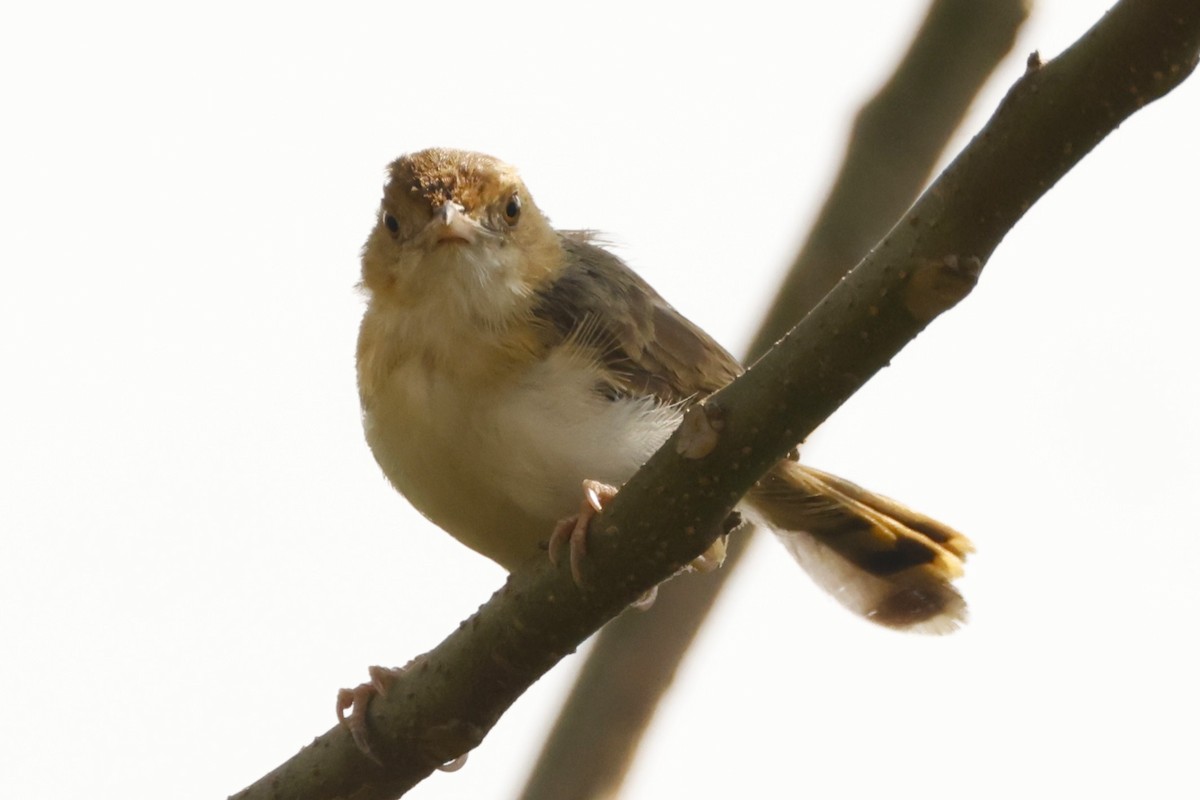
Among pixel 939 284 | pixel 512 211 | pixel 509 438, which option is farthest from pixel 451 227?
pixel 939 284

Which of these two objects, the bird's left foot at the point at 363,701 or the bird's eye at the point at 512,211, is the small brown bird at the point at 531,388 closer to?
the bird's eye at the point at 512,211

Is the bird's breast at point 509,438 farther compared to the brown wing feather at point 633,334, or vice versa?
the brown wing feather at point 633,334

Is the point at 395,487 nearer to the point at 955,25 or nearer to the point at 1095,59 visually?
the point at 955,25

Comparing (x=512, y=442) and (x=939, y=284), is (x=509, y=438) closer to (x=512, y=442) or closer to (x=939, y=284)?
(x=512, y=442)

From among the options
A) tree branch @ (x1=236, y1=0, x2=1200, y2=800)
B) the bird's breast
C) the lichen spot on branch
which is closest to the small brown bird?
the bird's breast

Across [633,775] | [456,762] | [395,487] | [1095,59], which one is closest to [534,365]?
[395,487]

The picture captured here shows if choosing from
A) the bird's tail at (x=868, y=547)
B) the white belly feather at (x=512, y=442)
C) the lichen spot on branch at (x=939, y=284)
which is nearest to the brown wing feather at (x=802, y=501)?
the bird's tail at (x=868, y=547)

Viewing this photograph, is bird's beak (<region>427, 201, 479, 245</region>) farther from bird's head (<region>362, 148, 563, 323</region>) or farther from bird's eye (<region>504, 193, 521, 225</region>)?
bird's eye (<region>504, 193, 521, 225</region>)
